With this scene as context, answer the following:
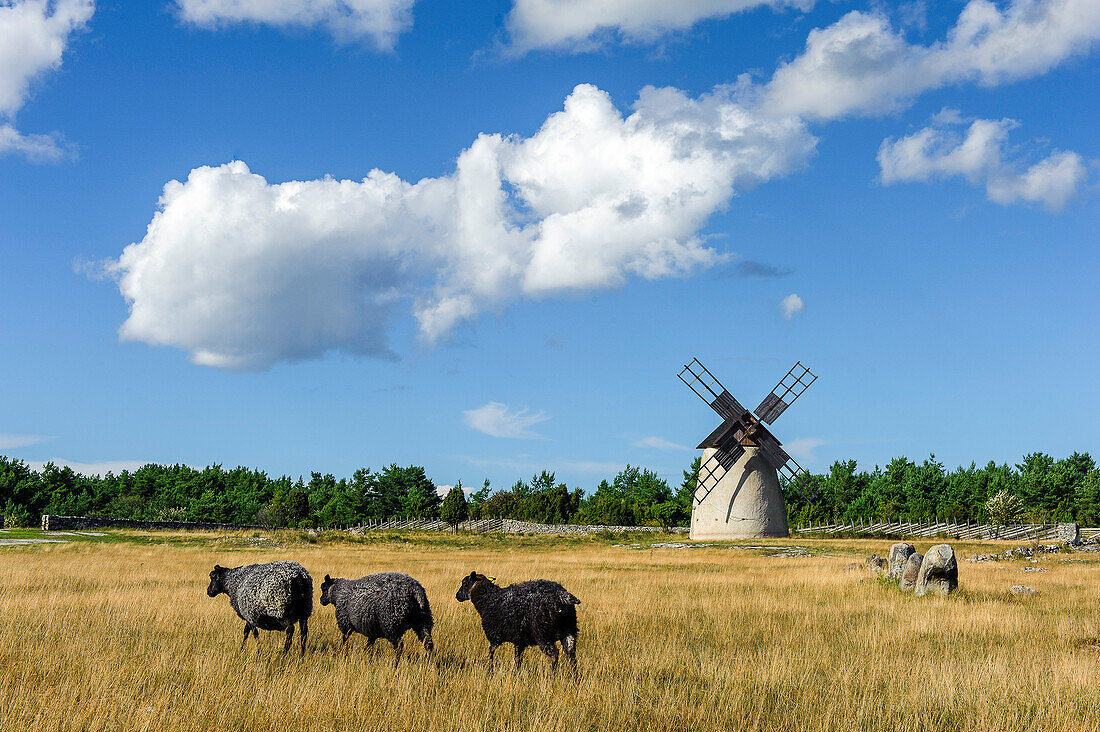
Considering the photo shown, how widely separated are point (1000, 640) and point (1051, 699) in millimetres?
5279

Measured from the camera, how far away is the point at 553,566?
29922 mm

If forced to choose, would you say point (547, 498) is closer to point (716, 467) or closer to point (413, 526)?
point (413, 526)

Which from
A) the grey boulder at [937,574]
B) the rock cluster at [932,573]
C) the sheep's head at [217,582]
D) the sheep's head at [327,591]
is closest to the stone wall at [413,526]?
the rock cluster at [932,573]

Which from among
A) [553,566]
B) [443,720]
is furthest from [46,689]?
[553,566]

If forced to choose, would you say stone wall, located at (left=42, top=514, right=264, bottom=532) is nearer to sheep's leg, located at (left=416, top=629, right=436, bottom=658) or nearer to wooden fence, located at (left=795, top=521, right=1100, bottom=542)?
sheep's leg, located at (left=416, top=629, right=436, bottom=658)

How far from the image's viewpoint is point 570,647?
394 inches

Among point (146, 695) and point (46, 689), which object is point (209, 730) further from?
point (46, 689)

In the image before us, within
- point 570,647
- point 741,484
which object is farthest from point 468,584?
point 741,484

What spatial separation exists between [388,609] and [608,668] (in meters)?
3.23

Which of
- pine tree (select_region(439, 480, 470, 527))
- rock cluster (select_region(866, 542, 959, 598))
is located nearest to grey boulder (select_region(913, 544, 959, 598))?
rock cluster (select_region(866, 542, 959, 598))

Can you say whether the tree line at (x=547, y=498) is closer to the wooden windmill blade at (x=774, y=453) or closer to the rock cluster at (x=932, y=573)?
the wooden windmill blade at (x=774, y=453)

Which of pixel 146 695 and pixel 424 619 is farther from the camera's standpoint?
pixel 424 619

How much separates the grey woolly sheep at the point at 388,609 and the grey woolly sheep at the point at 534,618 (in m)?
0.95

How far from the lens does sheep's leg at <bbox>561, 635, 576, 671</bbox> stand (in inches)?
388
